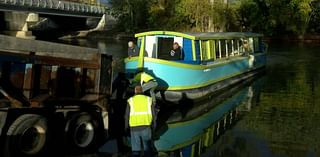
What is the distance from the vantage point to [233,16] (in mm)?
71375

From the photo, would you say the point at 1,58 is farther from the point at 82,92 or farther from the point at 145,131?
the point at 145,131

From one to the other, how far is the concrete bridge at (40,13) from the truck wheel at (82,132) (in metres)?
51.2

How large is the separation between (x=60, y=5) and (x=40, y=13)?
3.68m

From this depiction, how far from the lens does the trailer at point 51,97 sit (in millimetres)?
10290

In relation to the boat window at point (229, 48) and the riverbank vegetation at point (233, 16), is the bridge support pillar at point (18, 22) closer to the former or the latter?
the riverbank vegetation at point (233, 16)

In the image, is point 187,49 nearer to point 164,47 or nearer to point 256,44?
point 164,47

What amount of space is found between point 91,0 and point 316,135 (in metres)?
75.5

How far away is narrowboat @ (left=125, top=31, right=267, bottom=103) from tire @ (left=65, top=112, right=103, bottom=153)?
5.79 meters

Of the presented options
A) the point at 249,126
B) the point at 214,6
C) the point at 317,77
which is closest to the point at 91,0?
the point at 214,6

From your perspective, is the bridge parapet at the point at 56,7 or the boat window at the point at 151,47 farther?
the bridge parapet at the point at 56,7

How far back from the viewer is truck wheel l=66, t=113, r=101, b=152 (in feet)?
38.1

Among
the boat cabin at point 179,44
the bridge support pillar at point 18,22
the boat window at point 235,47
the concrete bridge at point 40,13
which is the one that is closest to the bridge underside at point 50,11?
the concrete bridge at point 40,13

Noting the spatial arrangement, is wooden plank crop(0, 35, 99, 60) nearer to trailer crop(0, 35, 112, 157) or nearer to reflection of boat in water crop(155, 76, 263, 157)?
trailer crop(0, 35, 112, 157)

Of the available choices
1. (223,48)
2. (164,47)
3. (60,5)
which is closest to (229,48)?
(223,48)
